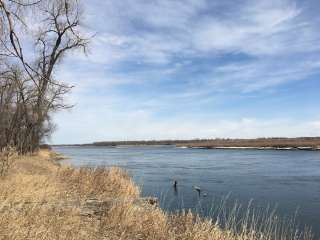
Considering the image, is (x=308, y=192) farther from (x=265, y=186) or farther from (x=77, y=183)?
(x=77, y=183)

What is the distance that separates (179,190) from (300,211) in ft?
27.8

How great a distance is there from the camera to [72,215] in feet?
31.3

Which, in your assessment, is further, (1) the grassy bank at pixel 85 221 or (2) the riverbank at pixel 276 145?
(2) the riverbank at pixel 276 145

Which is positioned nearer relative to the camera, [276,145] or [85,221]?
[85,221]

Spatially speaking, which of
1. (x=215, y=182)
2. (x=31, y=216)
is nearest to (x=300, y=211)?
(x=215, y=182)

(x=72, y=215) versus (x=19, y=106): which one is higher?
(x=19, y=106)

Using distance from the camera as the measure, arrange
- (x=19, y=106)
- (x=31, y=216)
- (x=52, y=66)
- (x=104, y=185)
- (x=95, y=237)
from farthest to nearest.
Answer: (x=19, y=106) < (x=52, y=66) < (x=104, y=185) < (x=95, y=237) < (x=31, y=216)

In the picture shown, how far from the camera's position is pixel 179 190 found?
85.3ft

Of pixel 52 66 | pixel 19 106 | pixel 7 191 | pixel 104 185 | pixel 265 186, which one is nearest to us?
pixel 7 191

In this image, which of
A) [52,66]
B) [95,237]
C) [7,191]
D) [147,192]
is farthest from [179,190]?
[95,237]

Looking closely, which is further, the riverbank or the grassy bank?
the riverbank

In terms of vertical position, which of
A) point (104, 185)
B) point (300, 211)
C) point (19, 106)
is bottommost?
point (300, 211)

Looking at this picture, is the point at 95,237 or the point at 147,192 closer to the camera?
the point at 95,237

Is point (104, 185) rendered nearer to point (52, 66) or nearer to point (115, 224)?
point (115, 224)
